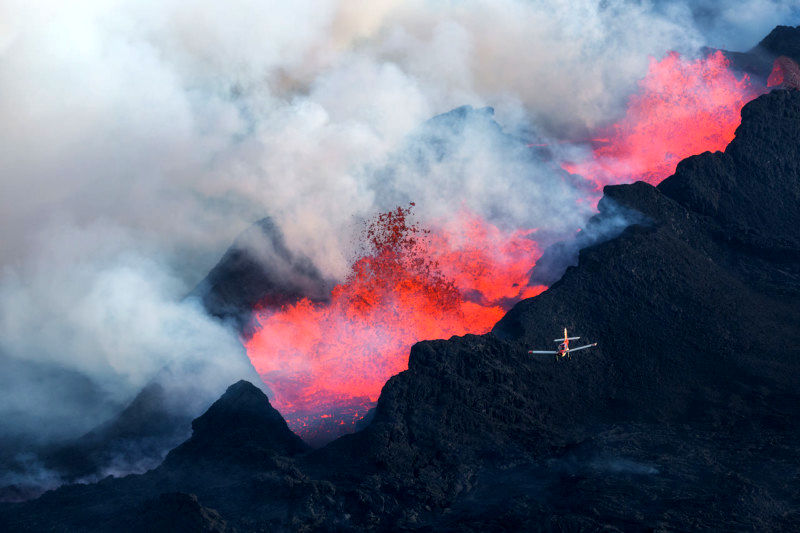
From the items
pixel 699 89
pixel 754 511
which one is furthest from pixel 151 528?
pixel 699 89

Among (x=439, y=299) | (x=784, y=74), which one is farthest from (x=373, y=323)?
(x=784, y=74)

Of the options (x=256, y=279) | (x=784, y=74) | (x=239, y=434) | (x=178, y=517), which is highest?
(x=784, y=74)

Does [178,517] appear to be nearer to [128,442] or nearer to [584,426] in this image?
[128,442]

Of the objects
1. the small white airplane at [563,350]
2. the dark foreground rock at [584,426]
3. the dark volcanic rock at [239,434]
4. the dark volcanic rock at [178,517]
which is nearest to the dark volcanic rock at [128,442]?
the dark volcanic rock at [239,434]

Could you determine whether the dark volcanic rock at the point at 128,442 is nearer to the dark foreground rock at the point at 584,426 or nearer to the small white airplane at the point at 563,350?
the dark foreground rock at the point at 584,426

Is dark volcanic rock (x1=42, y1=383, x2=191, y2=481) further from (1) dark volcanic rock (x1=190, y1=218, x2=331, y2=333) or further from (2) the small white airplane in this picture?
(2) the small white airplane

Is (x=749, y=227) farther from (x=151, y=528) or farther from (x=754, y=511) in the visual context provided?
Answer: (x=151, y=528)
